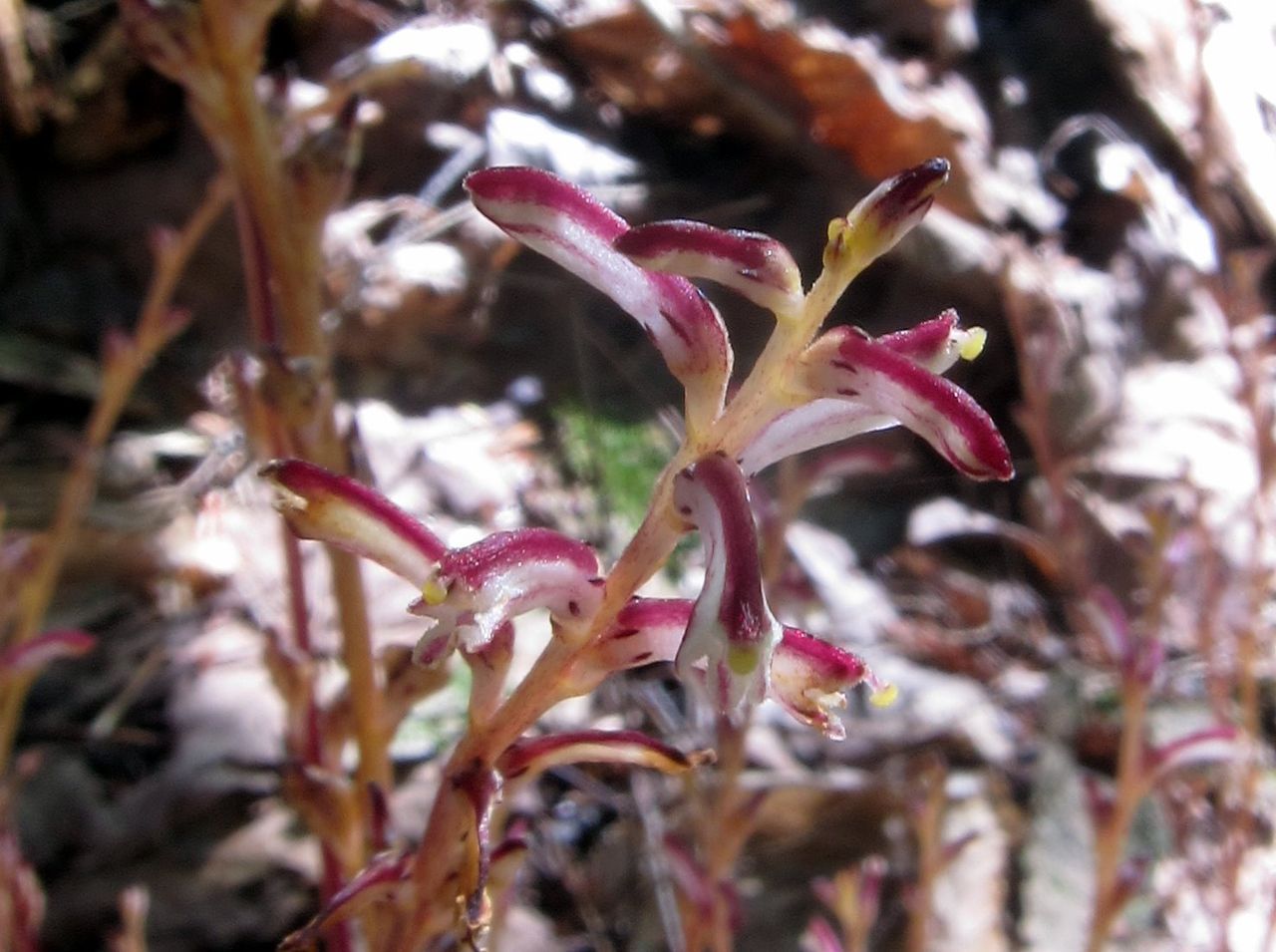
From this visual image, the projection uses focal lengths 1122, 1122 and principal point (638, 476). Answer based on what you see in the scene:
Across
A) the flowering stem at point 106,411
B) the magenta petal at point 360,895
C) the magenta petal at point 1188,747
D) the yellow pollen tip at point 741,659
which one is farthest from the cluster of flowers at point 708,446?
the flowering stem at point 106,411

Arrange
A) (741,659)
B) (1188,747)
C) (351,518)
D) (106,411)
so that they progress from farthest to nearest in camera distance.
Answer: (106,411) < (1188,747) < (351,518) < (741,659)

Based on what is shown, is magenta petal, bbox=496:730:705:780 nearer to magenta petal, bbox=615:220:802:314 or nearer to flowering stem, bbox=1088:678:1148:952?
magenta petal, bbox=615:220:802:314

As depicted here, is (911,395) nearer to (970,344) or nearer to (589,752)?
(970,344)

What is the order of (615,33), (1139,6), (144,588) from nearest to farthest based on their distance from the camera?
(144,588) < (615,33) < (1139,6)

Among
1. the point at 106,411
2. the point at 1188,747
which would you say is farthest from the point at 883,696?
the point at 106,411

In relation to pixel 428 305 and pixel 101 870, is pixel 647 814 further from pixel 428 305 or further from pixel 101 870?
pixel 428 305

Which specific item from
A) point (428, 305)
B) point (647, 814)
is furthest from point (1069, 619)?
point (428, 305)
